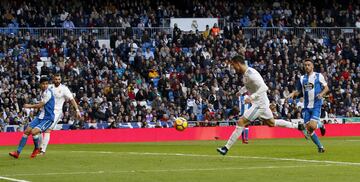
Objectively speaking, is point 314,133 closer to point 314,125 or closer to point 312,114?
point 314,125

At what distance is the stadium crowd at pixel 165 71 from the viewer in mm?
42719

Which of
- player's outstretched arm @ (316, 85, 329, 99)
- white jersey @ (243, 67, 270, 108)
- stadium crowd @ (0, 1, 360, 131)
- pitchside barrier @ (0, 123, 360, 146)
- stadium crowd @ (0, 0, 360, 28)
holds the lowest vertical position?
pitchside barrier @ (0, 123, 360, 146)

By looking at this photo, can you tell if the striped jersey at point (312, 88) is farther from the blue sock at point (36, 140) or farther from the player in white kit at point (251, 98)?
the blue sock at point (36, 140)

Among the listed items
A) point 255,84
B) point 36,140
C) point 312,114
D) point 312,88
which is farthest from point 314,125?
point 36,140

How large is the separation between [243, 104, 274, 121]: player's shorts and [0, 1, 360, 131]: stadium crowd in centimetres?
2043

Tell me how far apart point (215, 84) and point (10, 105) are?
1137 centimetres

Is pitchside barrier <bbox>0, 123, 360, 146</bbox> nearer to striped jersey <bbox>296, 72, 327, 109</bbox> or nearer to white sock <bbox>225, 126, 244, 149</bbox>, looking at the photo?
striped jersey <bbox>296, 72, 327, 109</bbox>

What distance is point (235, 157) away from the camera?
21.0 metres

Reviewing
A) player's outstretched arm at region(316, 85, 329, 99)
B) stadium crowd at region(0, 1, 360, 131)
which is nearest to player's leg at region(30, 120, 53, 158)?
player's outstretched arm at region(316, 85, 329, 99)

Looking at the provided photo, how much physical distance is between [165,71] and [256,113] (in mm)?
Answer: 26915

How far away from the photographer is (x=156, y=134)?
4031cm

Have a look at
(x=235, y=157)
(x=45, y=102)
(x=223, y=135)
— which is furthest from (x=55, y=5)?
(x=235, y=157)

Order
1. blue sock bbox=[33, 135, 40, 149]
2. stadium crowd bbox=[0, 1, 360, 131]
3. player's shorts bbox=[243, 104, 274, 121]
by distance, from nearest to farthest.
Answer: player's shorts bbox=[243, 104, 274, 121] → blue sock bbox=[33, 135, 40, 149] → stadium crowd bbox=[0, 1, 360, 131]

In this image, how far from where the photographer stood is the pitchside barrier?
38375 millimetres
